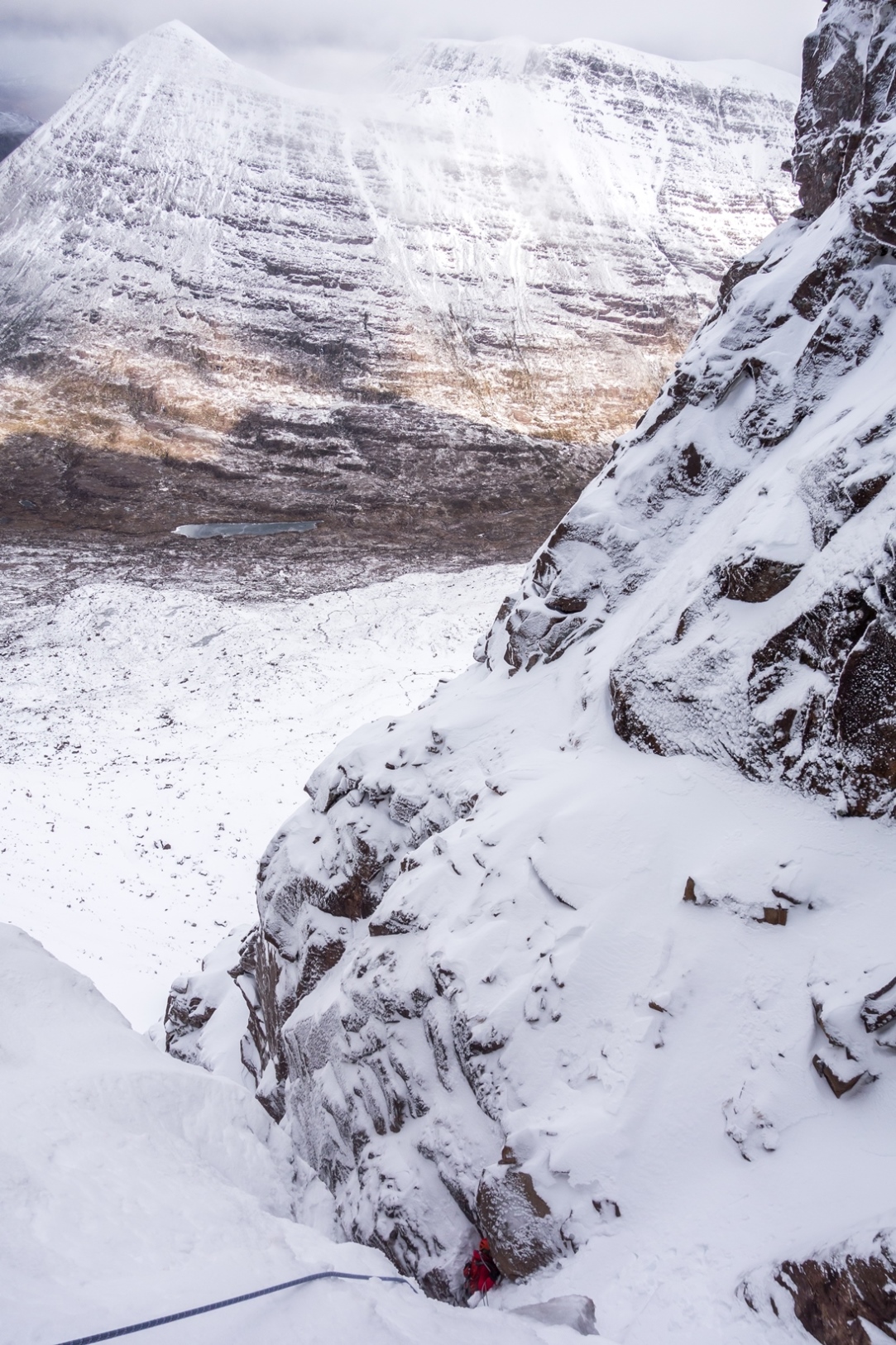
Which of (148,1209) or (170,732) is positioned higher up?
(148,1209)

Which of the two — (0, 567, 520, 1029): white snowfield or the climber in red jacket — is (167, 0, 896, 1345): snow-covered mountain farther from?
(0, 567, 520, 1029): white snowfield

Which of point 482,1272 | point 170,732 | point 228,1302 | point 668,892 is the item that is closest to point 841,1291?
point 482,1272

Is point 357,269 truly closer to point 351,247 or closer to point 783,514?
point 351,247

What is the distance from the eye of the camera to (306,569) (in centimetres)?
2972

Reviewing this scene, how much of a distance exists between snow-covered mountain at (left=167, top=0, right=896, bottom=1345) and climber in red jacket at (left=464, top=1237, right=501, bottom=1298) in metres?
0.22

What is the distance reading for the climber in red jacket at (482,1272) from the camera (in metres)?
5.04

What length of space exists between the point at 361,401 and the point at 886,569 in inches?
1871

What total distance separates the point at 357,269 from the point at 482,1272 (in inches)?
2567

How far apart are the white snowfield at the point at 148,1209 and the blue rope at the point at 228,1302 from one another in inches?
1.8

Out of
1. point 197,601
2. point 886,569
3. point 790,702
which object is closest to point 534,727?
point 790,702

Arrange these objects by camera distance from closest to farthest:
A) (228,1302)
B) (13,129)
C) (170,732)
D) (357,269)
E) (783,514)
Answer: (228,1302), (783,514), (170,732), (357,269), (13,129)

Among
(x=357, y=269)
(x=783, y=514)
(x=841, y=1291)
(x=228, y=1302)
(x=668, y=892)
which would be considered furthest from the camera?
(x=357, y=269)

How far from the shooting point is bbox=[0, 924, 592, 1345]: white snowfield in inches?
157

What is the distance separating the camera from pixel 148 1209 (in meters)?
5.00
